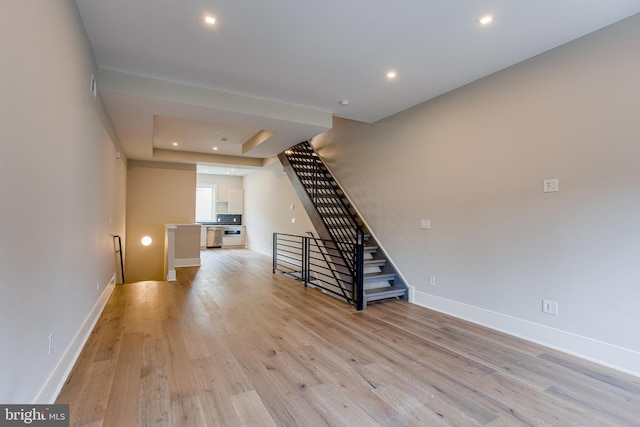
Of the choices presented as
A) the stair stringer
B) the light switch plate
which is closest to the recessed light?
the light switch plate

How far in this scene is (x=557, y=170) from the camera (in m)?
2.81

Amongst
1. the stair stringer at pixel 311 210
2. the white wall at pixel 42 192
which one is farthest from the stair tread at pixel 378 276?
the white wall at pixel 42 192

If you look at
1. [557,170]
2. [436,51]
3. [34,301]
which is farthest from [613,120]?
[34,301]

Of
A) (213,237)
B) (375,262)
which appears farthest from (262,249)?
(375,262)

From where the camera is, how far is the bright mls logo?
1.30 meters

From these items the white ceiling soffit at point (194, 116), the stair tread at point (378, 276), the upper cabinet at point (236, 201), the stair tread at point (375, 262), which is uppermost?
the white ceiling soffit at point (194, 116)

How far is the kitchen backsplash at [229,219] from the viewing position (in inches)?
444

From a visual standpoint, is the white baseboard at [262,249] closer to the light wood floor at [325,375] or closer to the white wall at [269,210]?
the white wall at [269,210]

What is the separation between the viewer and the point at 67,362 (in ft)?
7.28

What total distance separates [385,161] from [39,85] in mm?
4071

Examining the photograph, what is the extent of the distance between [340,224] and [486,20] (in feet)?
12.4

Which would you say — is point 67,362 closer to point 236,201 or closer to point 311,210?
point 311,210

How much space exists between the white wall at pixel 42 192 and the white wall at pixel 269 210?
4.81 m

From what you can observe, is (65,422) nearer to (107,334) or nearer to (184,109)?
(107,334)
